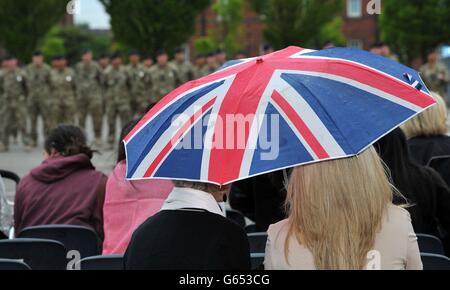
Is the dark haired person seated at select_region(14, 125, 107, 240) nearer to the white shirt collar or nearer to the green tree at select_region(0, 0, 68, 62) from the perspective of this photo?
the white shirt collar

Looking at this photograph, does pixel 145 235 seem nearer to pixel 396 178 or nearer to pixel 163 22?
pixel 396 178

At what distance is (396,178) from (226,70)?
153cm

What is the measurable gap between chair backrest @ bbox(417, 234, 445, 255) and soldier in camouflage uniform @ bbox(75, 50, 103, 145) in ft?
52.2

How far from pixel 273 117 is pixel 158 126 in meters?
0.49

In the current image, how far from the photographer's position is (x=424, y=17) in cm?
3753

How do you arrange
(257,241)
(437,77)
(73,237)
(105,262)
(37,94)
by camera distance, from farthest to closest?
(437,77) → (37,94) → (73,237) → (257,241) → (105,262)

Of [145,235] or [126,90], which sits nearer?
[145,235]

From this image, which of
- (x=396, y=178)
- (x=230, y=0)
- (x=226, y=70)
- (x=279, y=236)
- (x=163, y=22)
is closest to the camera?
(x=279, y=236)

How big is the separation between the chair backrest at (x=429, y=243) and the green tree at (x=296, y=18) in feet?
82.2

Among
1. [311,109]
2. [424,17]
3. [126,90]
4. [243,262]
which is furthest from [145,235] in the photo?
[424,17]

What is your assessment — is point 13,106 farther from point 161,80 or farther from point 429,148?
point 429,148

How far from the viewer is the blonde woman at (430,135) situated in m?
5.93

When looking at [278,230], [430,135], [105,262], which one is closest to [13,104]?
[430,135]

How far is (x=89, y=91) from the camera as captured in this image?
20016mm
